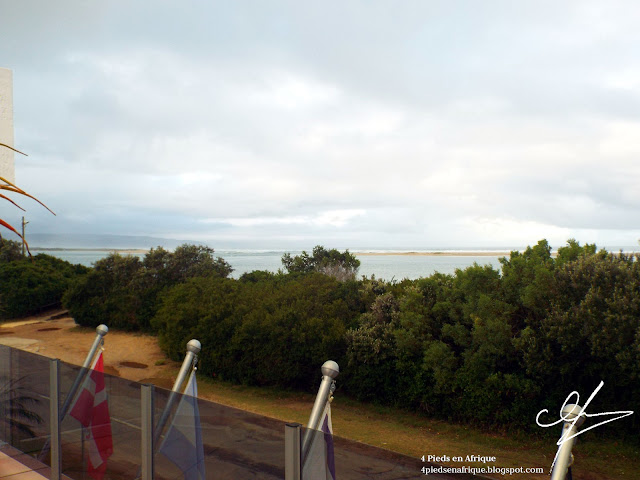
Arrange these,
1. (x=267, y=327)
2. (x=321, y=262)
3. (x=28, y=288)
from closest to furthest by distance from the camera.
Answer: (x=267, y=327), (x=28, y=288), (x=321, y=262)

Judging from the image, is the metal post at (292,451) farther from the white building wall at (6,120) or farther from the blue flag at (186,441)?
the white building wall at (6,120)

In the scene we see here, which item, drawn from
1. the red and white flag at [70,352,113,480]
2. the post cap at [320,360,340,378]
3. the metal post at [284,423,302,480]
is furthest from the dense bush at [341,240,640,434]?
the metal post at [284,423,302,480]

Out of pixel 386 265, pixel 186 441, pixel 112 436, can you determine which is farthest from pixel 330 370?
pixel 386 265

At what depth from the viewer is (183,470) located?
307cm

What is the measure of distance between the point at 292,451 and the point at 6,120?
1072cm

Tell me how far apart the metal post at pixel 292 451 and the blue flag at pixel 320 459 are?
1.5 inches

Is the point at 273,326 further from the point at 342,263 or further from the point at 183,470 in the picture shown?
the point at 342,263

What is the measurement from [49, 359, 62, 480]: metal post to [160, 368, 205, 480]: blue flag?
1425mm

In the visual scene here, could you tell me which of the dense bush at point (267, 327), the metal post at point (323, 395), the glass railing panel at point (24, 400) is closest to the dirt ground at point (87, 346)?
the dense bush at point (267, 327)

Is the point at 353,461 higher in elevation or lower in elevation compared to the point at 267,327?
higher

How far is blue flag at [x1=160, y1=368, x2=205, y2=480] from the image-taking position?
2.87 m

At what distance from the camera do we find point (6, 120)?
1042cm

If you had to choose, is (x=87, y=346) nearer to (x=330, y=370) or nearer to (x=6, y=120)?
(x=6, y=120)

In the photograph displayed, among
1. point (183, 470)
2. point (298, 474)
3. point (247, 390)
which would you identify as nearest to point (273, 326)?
point (247, 390)
